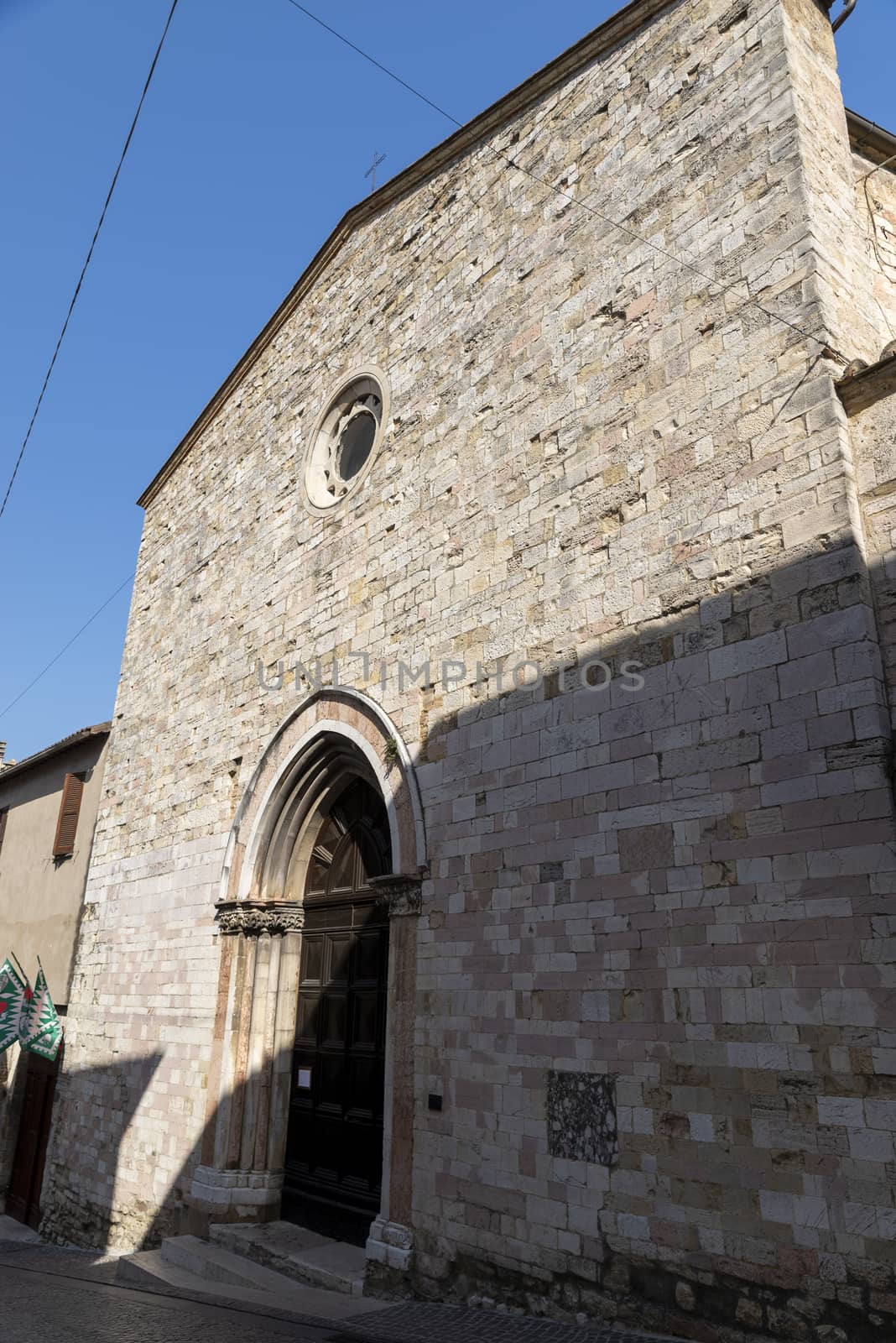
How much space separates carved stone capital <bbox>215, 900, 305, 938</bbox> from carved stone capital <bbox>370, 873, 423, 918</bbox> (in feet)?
5.94

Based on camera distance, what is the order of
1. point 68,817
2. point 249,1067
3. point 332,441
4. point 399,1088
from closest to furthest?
point 399,1088 < point 249,1067 < point 332,441 < point 68,817

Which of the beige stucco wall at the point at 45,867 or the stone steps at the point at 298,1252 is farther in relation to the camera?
the beige stucco wall at the point at 45,867

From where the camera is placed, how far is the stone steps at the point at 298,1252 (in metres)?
5.84

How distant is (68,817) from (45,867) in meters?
0.85

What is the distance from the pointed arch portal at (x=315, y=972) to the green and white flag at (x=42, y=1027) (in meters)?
3.21

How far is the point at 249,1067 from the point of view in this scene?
7477 mm

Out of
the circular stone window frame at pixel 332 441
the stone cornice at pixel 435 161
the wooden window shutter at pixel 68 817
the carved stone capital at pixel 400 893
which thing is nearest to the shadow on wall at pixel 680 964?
the carved stone capital at pixel 400 893

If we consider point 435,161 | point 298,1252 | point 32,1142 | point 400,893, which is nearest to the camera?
point 400,893

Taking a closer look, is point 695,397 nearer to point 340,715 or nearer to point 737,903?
point 737,903

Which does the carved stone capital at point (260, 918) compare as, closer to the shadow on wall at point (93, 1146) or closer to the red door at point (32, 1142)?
the shadow on wall at point (93, 1146)

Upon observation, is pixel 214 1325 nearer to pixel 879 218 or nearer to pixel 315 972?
pixel 315 972

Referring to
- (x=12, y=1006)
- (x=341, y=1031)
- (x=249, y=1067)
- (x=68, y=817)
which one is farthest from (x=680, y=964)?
(x=68, y=817)

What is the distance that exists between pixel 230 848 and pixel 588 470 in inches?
183

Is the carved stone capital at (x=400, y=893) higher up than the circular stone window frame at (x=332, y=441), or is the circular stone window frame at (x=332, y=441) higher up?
the circular stone window frame at (x=332, y=441)
